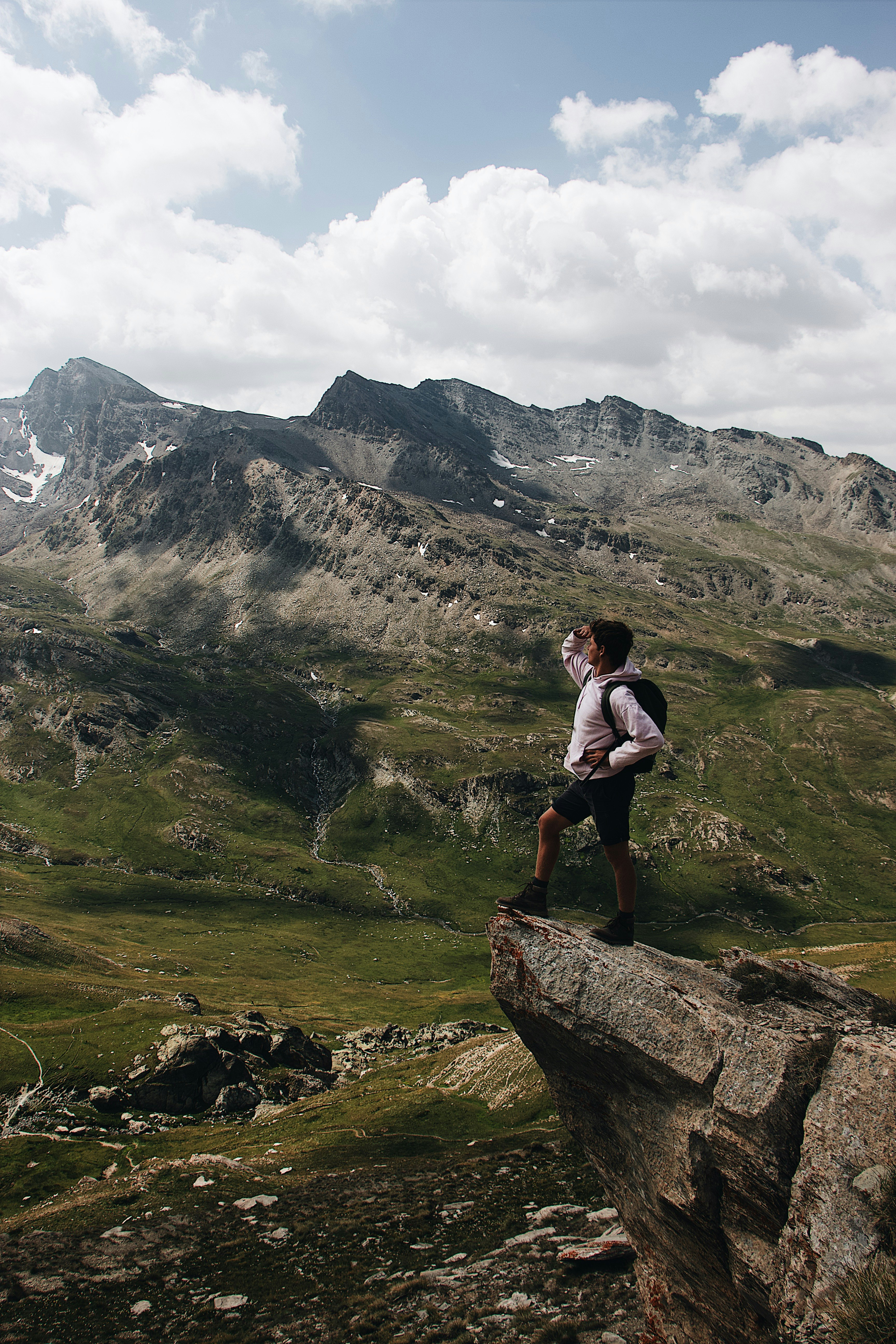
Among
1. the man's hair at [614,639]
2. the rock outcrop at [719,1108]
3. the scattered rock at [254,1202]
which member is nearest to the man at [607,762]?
the man's hair at [614,639]

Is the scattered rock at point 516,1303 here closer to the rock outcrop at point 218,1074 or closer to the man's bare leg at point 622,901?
the man's bare leg at point 622,901

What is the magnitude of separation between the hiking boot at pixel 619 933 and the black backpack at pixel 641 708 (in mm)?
3661

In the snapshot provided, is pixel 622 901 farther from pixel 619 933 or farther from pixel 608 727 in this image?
pixel 608 727

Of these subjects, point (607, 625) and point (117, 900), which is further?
point (117, 900)

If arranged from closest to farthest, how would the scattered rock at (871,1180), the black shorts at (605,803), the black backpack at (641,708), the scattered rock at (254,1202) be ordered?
the scattered rock at (871,1180) → the black backpack at (641,708) → the black shorts at (605,803) → the scattered rock at (254,1202)

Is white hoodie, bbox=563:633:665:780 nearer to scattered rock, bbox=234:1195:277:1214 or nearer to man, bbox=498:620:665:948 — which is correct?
man, bbox=498:620:665:948

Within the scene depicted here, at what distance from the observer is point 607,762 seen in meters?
14.5

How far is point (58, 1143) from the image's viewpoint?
2025 inches

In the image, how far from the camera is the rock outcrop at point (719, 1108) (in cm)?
1104

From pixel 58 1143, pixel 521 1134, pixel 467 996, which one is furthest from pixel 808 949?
pixel 58 1143

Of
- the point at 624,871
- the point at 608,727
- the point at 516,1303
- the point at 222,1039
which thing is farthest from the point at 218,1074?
the point at 608,727

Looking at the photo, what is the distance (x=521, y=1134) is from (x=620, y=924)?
36844 mm

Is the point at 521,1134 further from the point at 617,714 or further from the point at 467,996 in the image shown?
the point at 467,996

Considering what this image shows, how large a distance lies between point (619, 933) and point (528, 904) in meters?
2.23
